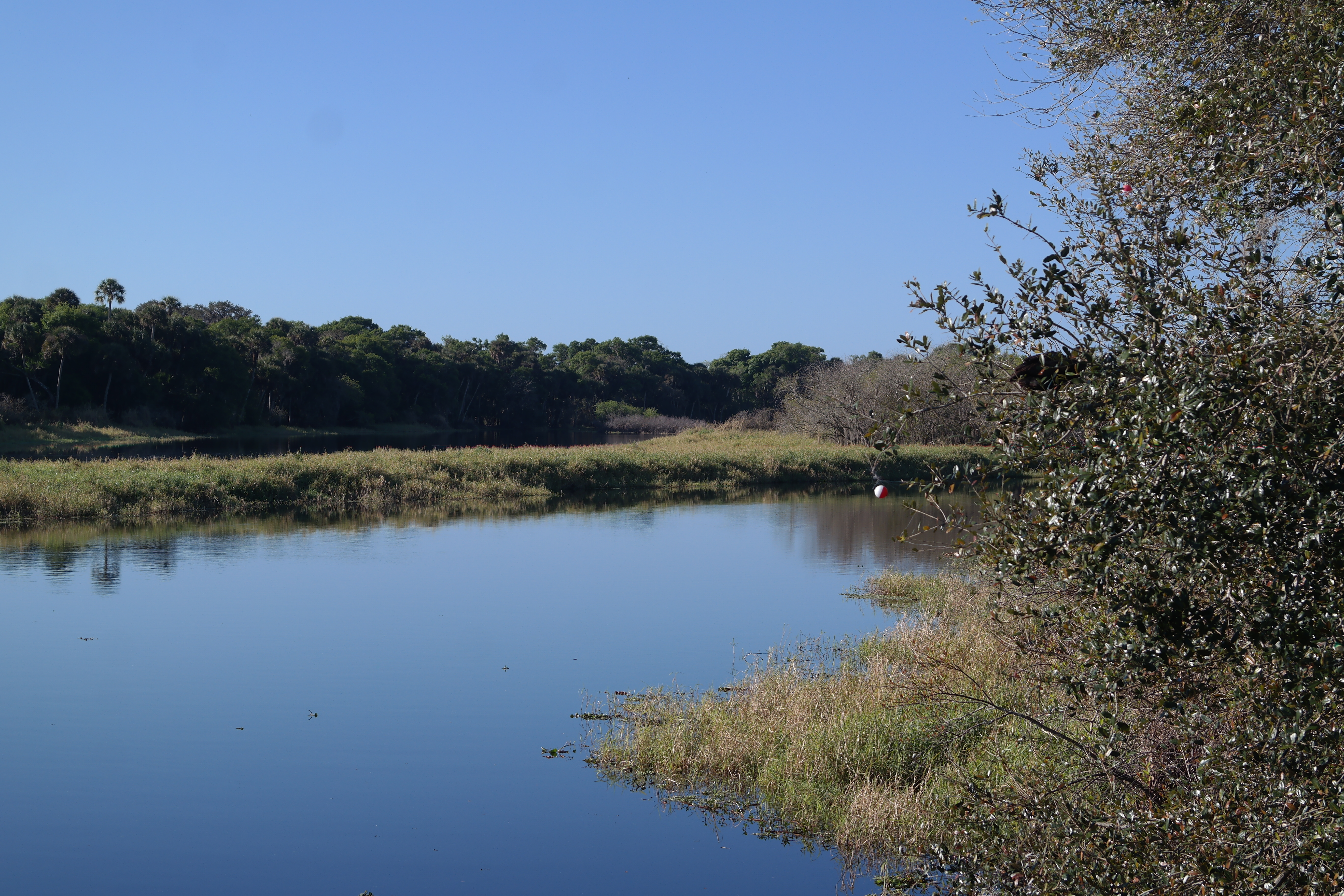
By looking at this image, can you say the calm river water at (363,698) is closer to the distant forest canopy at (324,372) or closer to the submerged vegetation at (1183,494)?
the submerged vegetation at (1183,494)

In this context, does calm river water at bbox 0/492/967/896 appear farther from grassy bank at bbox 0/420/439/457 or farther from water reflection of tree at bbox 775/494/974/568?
grassy bank at bbox 0/420/439/457

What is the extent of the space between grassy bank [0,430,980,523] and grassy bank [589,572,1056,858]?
15633 millimetres

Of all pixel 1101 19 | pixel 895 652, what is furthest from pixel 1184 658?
pixel 895 652

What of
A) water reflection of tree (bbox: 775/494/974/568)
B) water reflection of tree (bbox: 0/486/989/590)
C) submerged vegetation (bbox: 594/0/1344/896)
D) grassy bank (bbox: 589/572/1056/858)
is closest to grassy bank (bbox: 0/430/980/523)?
water reflection of tree (bbox: 0/486/989/590)

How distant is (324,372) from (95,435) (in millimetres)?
22025

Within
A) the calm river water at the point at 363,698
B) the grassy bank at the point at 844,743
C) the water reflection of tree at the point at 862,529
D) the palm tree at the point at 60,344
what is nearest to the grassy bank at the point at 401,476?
the water reflection of tree at the point at 862,529

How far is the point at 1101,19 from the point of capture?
7.38m

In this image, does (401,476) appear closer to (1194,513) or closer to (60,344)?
(60,344)

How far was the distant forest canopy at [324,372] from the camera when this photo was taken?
55.9 metres

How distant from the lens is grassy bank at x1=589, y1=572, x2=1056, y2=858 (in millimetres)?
7828

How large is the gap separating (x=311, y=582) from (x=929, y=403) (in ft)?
57.4

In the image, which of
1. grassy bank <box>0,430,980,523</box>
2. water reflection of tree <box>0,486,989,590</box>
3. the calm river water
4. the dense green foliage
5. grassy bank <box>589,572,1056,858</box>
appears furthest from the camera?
grassy bank <box>0,430,980,523</box>

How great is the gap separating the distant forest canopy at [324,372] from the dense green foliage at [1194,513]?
55.2 metres

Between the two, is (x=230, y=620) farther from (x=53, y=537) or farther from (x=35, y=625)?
(x=53, y=537)
